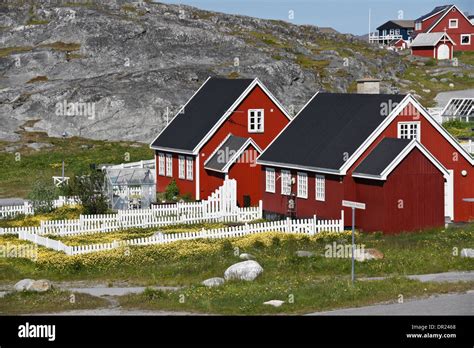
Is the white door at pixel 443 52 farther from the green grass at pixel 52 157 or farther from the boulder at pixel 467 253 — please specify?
the boulder at pixel 467 253

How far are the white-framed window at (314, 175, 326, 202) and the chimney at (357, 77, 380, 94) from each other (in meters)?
6.29

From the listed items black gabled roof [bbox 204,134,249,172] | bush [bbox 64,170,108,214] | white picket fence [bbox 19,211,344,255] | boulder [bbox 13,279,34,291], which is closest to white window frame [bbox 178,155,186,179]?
black gabled roof [bbox 204,134,249,172]

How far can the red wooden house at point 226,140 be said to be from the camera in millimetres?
51781

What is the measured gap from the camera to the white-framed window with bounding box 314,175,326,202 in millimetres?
44594

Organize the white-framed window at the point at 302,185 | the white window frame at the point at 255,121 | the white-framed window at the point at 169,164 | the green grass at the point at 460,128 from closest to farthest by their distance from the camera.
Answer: the white-framed window at the point at 302,185
the white window frame at the point at 255,121
the white-framed window at the point at 169,164
the green grass at the point at 460,128

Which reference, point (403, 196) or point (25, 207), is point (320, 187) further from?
point (25, 207)

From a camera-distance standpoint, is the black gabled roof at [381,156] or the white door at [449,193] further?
the white door at [449,193]

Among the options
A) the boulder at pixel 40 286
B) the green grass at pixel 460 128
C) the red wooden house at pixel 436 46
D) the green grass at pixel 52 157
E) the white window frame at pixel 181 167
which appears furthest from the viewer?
the red wooden house at pixel 436 46

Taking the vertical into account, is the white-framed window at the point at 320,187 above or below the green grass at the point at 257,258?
above

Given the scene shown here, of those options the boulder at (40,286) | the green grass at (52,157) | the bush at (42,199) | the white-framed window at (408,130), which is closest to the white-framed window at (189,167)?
the green grass at (52,157)

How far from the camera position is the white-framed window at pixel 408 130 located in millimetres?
43625

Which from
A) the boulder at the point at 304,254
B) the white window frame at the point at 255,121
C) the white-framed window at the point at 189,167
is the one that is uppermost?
the white window frame at the point at 255,121

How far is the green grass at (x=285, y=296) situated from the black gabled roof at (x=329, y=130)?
49.0 ft
